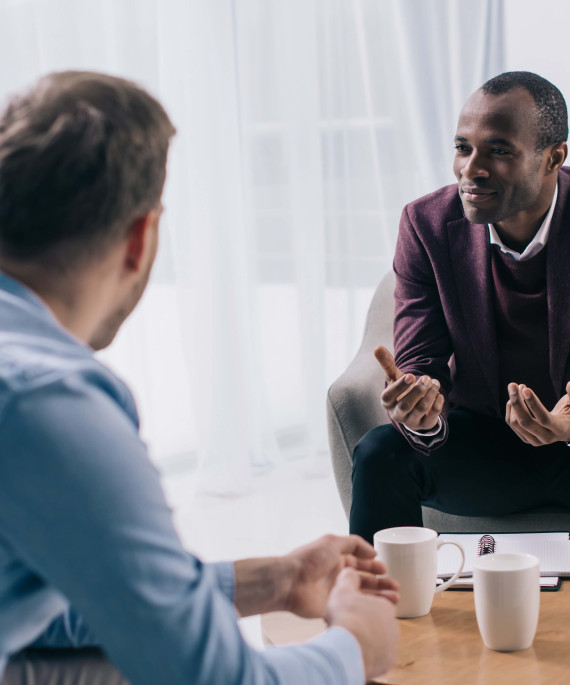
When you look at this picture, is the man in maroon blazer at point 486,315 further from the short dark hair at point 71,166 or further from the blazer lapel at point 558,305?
the short dark hair at point 71,166

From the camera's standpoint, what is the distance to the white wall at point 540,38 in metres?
3.14

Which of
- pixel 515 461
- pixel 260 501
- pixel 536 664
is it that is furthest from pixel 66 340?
pixel 260 501

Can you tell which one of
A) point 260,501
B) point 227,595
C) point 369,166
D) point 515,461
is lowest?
point 260,501

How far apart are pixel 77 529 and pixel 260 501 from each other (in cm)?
247

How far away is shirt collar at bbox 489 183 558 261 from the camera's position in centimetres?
187

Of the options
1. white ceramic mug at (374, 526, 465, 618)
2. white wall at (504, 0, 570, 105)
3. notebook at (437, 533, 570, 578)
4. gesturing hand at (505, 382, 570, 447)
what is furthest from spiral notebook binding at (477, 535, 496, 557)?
white wall at (504, 0, 570, 105)

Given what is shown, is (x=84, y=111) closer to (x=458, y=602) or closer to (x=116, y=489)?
(x=116, y=489)

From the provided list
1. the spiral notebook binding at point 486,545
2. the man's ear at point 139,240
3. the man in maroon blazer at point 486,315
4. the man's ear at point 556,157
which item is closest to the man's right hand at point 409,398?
the man in maroon blazer at point 486,315

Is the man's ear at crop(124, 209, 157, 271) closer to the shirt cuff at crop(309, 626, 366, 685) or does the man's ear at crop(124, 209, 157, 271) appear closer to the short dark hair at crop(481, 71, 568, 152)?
the shirt cuff at crop(309, 626, 366, 685)

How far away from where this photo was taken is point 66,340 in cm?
67

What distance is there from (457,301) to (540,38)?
178 cm

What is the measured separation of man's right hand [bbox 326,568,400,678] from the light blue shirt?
137 mm

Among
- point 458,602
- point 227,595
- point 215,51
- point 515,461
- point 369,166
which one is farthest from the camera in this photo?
point 369,166

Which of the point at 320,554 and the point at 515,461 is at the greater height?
the point at 320,554
